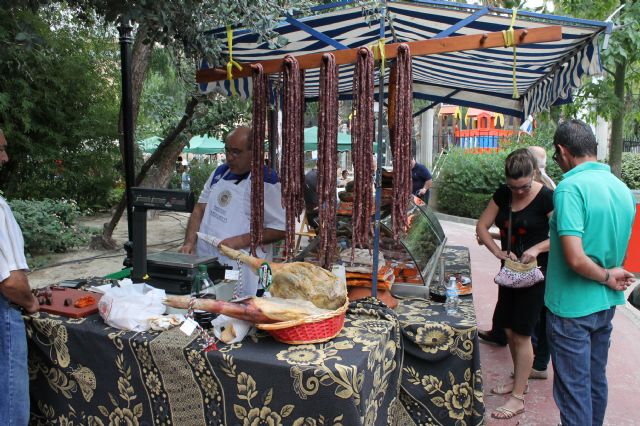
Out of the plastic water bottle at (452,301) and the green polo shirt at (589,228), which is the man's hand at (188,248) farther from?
the green polo shirt at (589,228)

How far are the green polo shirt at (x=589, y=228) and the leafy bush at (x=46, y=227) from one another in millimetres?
8438

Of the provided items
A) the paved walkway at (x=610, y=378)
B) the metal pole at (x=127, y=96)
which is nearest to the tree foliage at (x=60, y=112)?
the metal pole at (x=127, y=96)

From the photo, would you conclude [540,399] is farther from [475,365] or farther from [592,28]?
[592,28]

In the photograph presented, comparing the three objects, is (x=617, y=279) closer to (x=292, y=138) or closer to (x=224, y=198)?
(x=292, y=138)

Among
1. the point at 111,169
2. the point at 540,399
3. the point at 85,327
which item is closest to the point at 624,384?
the point at 540,399

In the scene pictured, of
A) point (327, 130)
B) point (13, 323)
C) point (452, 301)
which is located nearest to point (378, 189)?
point (327, 130)

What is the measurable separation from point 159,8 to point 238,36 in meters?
0.63

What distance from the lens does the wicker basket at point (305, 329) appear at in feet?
6.86

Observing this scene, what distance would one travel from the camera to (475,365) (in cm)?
270

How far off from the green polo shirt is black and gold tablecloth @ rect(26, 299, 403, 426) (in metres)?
0.92

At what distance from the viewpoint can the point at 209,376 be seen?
2.14m

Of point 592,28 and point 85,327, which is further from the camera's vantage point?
point 592,28

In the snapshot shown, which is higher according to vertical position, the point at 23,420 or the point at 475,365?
the point at 475,365

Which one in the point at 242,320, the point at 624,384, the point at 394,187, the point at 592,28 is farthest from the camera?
the point at 624,384
